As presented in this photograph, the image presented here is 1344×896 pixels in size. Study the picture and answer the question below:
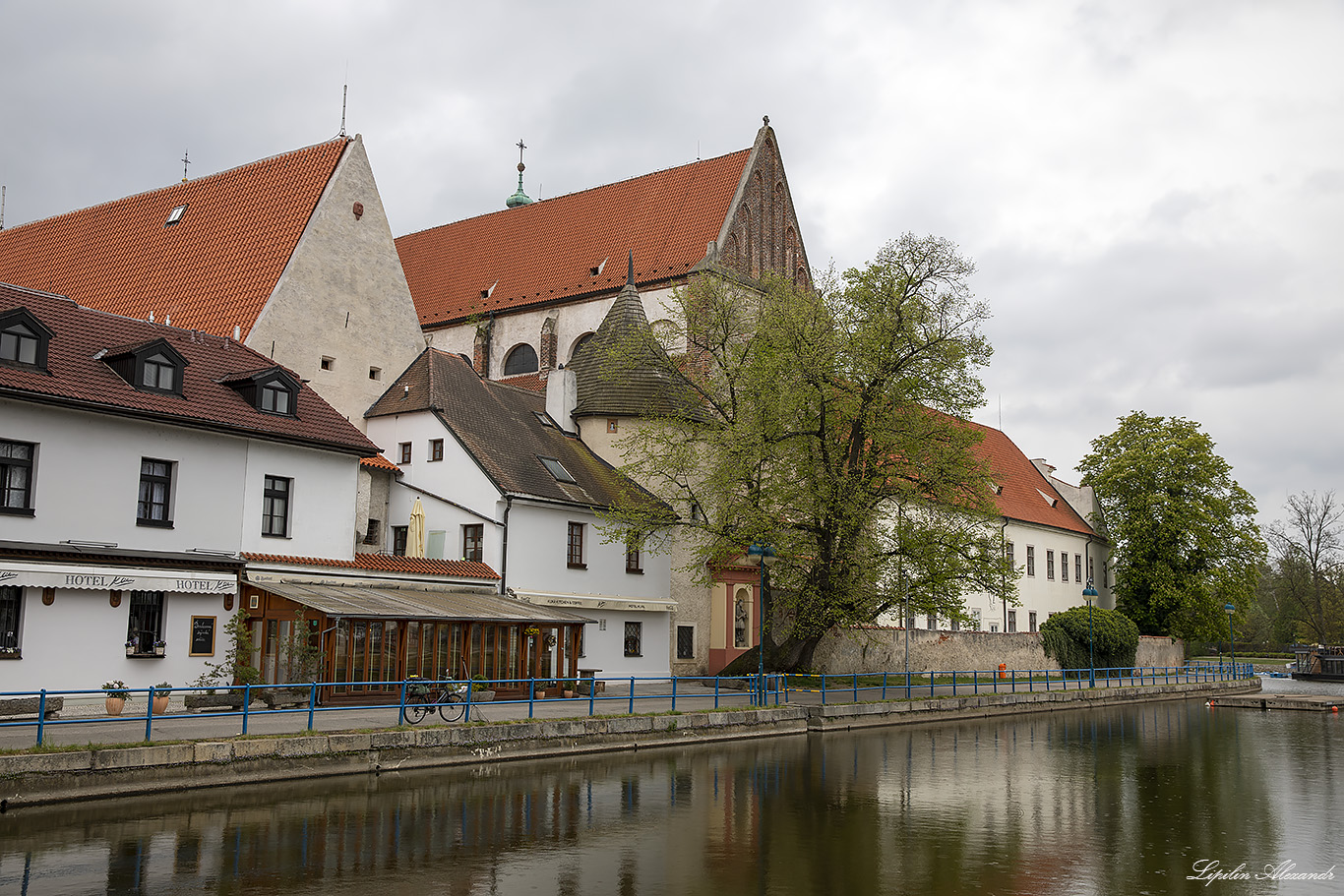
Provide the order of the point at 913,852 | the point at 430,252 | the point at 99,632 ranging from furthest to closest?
1. the point at 430,252
2. the point at 99,632
3. the point at 913,852

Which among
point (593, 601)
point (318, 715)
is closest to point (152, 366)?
point (318, 715)

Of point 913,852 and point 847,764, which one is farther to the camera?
point 847,764

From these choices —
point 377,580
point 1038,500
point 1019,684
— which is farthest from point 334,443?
point 1038,500

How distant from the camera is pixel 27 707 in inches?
758

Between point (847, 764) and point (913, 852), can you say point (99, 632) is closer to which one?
point (847, 764)

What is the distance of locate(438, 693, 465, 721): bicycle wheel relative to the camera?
19.4 meters

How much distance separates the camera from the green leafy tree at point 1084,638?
46844 mm

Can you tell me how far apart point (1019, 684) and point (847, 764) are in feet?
75.8

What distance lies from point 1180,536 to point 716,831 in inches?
2017

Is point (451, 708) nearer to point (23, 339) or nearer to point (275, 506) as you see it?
point (275, 506)

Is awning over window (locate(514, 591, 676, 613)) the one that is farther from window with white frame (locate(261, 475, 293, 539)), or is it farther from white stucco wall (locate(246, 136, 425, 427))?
white stucco wall (locate(246, 136, 425, 427))

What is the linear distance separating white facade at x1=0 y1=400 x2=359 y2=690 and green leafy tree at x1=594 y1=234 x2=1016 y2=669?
11833 mm

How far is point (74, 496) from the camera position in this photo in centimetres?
2150

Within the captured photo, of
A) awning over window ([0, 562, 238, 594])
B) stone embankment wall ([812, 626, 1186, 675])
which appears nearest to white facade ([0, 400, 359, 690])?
awning over window ([0, 562, 238, 594])
